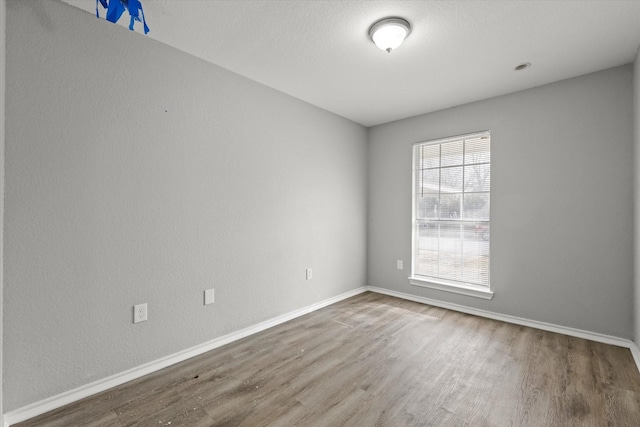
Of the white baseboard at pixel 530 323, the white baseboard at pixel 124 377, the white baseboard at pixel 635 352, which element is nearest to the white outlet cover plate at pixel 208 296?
the white baseboard at pixel 124 377

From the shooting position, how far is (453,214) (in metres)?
3.53

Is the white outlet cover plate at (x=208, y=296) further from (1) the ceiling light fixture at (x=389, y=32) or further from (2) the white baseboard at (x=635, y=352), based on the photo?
(2) the white baseboard at (x=635, y=352)

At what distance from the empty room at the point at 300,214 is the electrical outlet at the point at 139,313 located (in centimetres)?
2

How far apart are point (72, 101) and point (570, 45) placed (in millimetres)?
3542

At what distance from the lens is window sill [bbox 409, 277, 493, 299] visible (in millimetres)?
3223

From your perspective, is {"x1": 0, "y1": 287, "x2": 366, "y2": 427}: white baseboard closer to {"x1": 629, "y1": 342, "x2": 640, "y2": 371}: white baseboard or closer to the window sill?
the window sill

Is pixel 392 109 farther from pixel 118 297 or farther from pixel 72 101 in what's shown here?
pixel 118 297

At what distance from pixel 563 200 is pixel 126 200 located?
3751 millimetres

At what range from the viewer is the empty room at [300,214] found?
1685 millimetres

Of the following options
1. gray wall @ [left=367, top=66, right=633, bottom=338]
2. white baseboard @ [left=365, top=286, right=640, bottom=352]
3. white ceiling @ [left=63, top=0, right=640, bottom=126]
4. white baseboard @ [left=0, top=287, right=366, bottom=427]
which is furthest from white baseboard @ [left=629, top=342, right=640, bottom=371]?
white baseboard @ [left=0, top=287, right=366, bottom=427]

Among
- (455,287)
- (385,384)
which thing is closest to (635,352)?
(455,287)

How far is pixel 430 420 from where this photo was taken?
5.26ft

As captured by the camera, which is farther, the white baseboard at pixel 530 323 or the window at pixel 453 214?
the window at pixel 453 214

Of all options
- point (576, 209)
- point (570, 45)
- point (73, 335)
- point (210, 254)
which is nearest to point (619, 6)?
point (570, 45)
